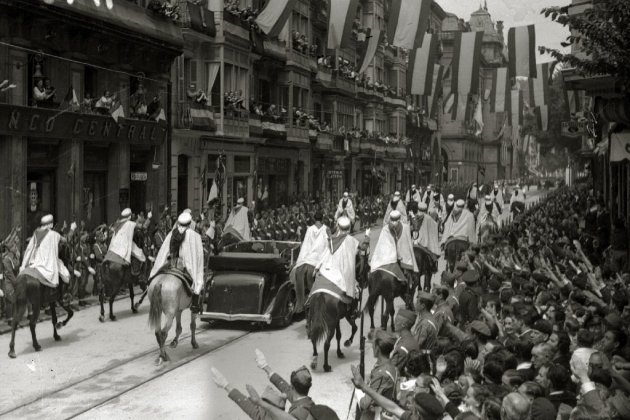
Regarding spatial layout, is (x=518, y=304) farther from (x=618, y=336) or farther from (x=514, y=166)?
(x=514, y=166)

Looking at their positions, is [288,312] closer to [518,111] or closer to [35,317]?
[35,317]

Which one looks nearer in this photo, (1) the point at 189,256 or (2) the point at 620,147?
(1) the point at 189,256

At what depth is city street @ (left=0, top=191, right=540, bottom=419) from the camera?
32.4ft

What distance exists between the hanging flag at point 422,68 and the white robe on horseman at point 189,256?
38.5ft

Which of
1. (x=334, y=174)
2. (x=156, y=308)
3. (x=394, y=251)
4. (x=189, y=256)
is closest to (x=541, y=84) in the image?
(x=394, y=251)

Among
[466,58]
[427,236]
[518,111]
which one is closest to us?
[427,236]

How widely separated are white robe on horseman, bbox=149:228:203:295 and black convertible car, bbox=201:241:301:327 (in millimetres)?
1616

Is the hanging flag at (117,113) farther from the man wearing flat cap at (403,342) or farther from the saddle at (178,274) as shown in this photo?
the man wearing flat cap at (403,342)

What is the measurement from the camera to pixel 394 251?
14.0 meters

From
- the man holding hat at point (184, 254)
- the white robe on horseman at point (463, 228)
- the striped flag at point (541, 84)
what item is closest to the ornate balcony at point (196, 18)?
the striped flag at point (541, 84)

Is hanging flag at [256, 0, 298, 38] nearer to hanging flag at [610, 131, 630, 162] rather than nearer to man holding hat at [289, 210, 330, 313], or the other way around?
man holding hat at [289, 210, 330, 313]

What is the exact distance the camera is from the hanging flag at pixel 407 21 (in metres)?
17.6

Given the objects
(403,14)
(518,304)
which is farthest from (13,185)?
(518,304)

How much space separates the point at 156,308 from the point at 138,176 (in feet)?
56.8
